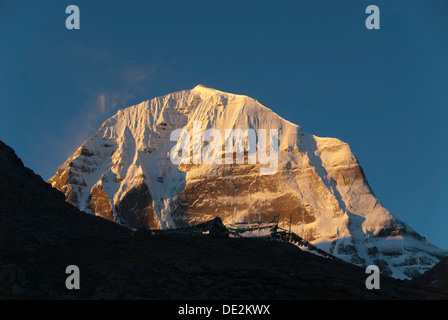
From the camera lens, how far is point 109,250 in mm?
46812

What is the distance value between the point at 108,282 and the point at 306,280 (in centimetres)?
1280

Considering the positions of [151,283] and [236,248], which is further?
[236,248]

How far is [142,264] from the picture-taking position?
42.1 m

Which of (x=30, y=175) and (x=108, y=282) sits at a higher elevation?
(x=30, y=175)

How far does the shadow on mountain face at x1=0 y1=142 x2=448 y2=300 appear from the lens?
37438 mm

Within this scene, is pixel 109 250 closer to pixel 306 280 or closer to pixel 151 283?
pixel 151 283

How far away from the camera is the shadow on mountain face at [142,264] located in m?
37.4

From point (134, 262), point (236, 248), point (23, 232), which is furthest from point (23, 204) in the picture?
point (236, 248)

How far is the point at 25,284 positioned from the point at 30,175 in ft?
89.6
